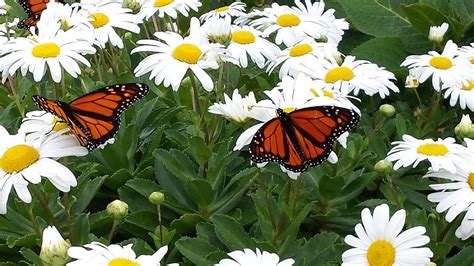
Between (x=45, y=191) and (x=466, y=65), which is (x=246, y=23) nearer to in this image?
(x=466, y=65)

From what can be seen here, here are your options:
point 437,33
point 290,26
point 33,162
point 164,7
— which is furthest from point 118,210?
point 437,33

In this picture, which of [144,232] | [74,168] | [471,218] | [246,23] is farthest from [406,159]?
[246,23]

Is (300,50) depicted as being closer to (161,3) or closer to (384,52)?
(161,3)

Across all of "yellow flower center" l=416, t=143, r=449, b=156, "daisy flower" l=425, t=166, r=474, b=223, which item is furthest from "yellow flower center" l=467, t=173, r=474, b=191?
"yellow flower center" l=416, t=143, r=449, b=156

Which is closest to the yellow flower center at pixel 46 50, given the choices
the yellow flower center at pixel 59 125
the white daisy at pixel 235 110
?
the yellow flower center at pixel 59 125

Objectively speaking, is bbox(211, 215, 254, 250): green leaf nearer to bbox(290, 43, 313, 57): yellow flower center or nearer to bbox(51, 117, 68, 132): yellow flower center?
bbox(51, 117, 68, 132): yellow flower center

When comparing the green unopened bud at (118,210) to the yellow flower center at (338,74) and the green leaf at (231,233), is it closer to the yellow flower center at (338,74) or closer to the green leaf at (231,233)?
the green leaf at (231,233)

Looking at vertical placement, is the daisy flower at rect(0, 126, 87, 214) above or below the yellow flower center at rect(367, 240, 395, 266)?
above
